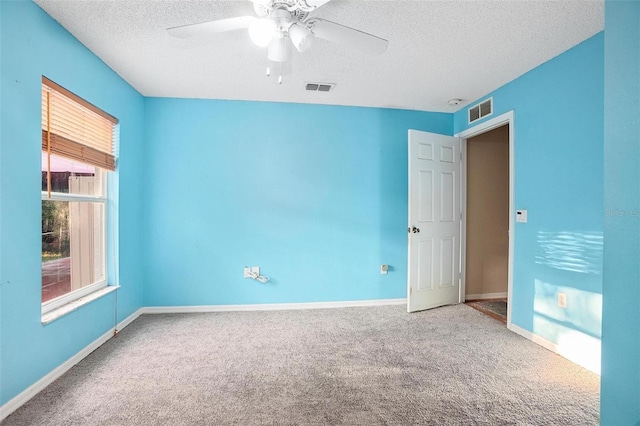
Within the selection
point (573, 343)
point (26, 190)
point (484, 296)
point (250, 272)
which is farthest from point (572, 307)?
point (26, 190)

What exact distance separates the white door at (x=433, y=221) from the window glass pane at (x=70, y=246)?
10.2ft

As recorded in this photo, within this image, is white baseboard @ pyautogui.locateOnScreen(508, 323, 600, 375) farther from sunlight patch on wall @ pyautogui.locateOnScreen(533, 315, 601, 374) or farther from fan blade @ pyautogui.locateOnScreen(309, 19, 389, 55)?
fan blade @ pyautogui.locateOnScreen(309, 19, 389, 55)

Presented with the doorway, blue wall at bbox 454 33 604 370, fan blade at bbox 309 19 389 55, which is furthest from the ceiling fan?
the doorway

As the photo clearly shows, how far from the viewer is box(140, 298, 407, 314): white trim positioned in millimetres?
3389

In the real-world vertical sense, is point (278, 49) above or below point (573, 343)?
above

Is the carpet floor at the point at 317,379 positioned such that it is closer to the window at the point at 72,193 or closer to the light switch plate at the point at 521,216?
the window at the point at 72,193

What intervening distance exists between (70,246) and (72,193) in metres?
0.43

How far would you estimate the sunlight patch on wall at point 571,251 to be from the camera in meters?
2.18

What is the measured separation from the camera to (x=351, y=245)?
366 centimetres

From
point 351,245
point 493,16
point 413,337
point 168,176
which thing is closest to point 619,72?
point 493,16

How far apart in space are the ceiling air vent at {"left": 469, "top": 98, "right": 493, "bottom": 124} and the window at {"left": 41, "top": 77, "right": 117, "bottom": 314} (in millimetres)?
3782

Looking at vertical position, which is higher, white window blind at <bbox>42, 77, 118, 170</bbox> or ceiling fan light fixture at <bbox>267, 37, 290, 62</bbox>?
ceiling fan light fixture at <bbox>267, 37, 290, 62</bbox>

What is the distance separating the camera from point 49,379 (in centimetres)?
197

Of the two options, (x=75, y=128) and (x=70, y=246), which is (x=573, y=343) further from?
(x=75, y=128)
